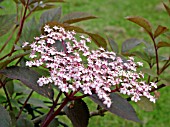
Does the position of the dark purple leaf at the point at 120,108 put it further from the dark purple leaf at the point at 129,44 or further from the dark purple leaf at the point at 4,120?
the dark purple leaf at the point at 129,44

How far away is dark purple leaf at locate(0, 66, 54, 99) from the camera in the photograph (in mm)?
614

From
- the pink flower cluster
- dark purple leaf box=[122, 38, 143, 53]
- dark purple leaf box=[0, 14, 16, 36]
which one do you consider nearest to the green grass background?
dark purple leaf box=[122, 38, 143, 53]

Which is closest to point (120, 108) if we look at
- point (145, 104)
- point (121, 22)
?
point (145, 104)

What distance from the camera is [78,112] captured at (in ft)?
2.20

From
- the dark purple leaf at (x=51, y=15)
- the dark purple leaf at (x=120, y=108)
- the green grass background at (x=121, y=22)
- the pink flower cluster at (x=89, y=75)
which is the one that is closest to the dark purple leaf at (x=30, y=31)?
the dark purple leaf at (x=51, y=15)

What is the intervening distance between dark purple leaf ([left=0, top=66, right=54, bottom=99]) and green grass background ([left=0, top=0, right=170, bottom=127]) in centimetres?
152

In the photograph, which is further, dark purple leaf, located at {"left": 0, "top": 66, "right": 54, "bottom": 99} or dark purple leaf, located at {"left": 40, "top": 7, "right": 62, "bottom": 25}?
dark purple leaf, located at {"left": 40, "top": 7, "right": 62, "bottom": 25}

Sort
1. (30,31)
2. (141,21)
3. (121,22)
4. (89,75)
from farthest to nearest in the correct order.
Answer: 1. (121,22)
2. (30,31)
3. (141,21)
4. (89,75)

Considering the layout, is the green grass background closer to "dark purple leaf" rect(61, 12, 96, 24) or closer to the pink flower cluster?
"dark purple leaf" rect(61, 12, 96, 24)

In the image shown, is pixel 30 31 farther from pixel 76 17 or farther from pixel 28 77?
pixel 28 77

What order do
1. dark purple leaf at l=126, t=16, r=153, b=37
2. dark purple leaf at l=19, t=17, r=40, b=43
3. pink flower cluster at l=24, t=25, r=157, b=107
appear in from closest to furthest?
1. pink flower cluster at l=24, t=25, r=157, b=107
2. dark purple leaf at l=126, t=16, r=153, b=37
3. dark purple leaf at l=19, t=17, r=40, b=43

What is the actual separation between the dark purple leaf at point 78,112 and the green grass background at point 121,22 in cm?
147

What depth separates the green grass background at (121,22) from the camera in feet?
7.25

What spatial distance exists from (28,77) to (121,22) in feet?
11.0
